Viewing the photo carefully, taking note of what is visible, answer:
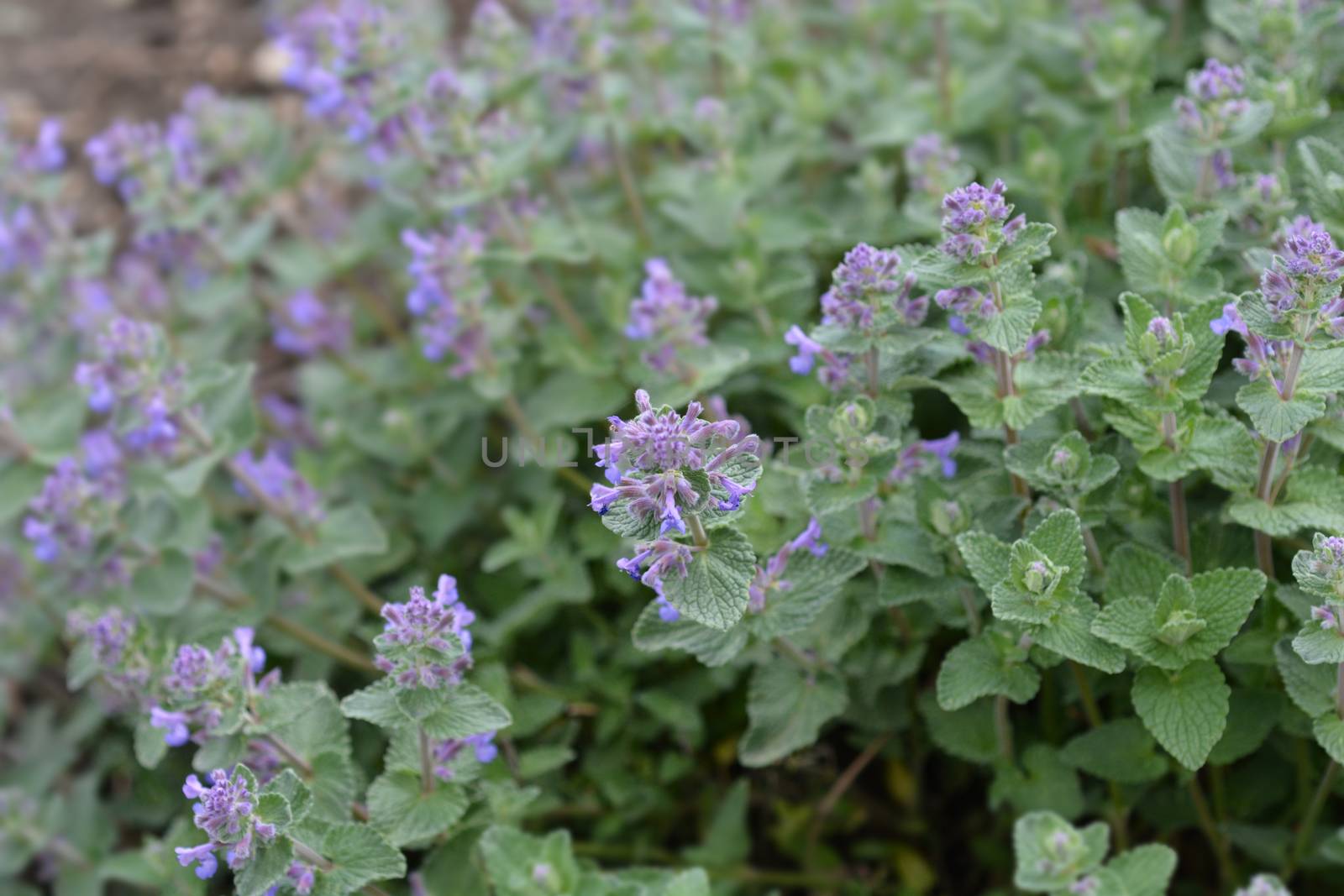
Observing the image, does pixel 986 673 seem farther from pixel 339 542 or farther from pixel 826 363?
pixel 339 542

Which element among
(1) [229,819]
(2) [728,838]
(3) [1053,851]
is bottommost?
(2) [728,838]

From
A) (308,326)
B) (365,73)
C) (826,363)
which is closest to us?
(826,363)

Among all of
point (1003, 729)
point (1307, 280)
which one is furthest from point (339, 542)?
point (1307, 280)

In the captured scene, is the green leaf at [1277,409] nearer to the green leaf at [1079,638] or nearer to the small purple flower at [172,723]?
the green leaf at [1079,638]

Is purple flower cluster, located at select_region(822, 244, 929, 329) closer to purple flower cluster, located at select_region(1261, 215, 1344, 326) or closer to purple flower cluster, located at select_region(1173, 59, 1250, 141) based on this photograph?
purple flower cluster, located at select_region(1261, 215, 1344, 326)

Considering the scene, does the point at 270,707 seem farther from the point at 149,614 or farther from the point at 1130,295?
the point at 1130,295

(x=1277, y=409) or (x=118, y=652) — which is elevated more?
(x=1277, y=409)

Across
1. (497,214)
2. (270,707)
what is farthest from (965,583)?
(497,214)

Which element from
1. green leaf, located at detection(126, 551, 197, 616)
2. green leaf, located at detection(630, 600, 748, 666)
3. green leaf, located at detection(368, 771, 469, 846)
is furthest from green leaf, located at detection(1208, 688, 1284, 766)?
green leaf, located at detection(126, 551, 197, 616)
